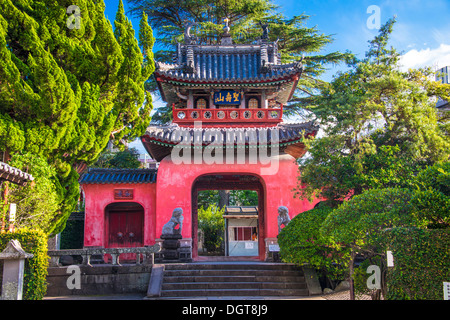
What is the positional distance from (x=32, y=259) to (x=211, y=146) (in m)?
6.46

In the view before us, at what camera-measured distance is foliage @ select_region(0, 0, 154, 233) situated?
862cm

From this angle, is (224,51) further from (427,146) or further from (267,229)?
(427,146)

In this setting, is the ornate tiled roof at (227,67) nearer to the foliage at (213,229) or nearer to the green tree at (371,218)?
the green tree at (371,218)

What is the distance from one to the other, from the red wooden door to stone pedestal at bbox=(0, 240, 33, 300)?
7.76m

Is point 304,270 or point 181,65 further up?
point 181,65

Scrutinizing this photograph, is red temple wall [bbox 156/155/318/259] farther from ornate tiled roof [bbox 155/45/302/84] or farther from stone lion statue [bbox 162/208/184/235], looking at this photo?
ornate tiled roof [bbox 155/45/302/84]

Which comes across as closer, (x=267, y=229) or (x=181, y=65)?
(x=267, y=229)

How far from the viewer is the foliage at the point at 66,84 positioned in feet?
28.3

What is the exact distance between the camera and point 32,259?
7.25 meters

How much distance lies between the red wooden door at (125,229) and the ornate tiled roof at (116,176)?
1670 millimetres

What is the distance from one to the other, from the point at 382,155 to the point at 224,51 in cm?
824

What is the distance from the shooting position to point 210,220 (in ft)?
67.3

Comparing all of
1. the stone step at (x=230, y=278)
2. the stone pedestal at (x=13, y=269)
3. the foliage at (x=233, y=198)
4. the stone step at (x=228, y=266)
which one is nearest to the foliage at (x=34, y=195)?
the stone pedestal at (x=13, y=269)
